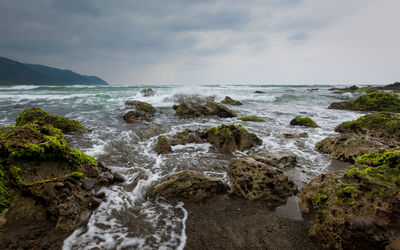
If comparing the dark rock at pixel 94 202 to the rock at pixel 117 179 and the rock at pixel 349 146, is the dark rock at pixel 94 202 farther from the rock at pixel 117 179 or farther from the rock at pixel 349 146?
the rock at pixel 349 146

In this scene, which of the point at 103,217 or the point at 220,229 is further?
the point at 103,217

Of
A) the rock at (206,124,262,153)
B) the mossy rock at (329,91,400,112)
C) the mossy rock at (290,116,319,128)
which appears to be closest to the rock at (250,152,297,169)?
the rock at (206,124,262,153)

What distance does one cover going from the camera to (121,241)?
2279mm

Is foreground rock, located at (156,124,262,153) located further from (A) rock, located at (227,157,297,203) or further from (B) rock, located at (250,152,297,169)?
(A) rock, located at (227,157,297,203)

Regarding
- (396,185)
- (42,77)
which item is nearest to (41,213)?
(396,185)

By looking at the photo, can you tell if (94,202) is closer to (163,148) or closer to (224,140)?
(163,148)

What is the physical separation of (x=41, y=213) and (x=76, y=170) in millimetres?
860

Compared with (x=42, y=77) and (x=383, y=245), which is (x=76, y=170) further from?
(x=42, y=77)

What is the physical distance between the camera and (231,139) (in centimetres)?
579

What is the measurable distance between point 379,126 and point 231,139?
568 centimetres

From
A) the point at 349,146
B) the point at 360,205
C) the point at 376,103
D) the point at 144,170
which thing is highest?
the point at 376,103

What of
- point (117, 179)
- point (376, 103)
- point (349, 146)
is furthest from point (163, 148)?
point (376, 103)

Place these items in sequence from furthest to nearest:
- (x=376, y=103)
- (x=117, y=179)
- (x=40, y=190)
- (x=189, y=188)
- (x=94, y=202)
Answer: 1. (x=376, y=103)
2. (x=117, y=179)
3. (x=189, y=188)
4. (x=94, y=202)
5. (x=40, y=190)

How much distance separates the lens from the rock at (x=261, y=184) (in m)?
3.15
